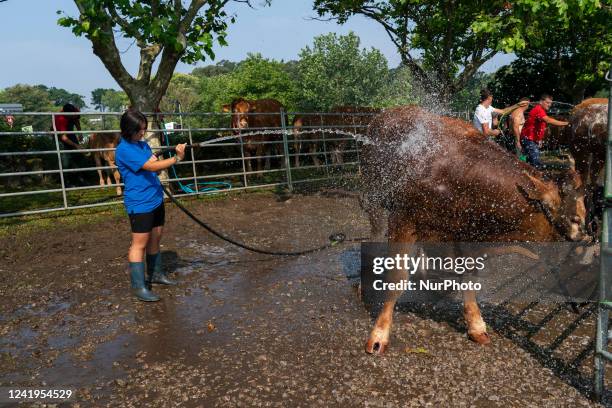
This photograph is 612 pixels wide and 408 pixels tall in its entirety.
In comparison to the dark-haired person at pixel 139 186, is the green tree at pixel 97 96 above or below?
above

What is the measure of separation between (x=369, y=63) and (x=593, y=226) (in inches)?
1833

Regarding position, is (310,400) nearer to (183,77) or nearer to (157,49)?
(157,49)

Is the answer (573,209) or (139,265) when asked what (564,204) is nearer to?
(573,209)

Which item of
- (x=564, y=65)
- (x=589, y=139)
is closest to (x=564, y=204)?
(x=589, y=139)

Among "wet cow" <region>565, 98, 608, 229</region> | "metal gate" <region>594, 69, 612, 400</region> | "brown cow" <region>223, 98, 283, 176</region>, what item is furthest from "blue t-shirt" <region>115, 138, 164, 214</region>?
"brown cow" <region>223, 98, 283, 176</region>

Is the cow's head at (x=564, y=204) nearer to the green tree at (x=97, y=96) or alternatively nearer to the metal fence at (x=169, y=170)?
the metal fence at (x=169, y=170)

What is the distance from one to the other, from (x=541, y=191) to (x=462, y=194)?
500mm

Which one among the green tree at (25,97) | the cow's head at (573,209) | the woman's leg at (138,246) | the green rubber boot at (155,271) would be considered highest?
the green tree at (25,97)

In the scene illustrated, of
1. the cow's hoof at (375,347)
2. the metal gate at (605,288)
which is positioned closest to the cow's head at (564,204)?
the metal gate at (605,288)

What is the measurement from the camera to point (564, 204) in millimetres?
3061

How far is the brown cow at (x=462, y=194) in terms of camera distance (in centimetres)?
310

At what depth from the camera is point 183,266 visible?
6.11m

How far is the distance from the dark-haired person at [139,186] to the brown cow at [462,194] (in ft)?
6.76

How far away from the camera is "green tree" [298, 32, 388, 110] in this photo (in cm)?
4416
